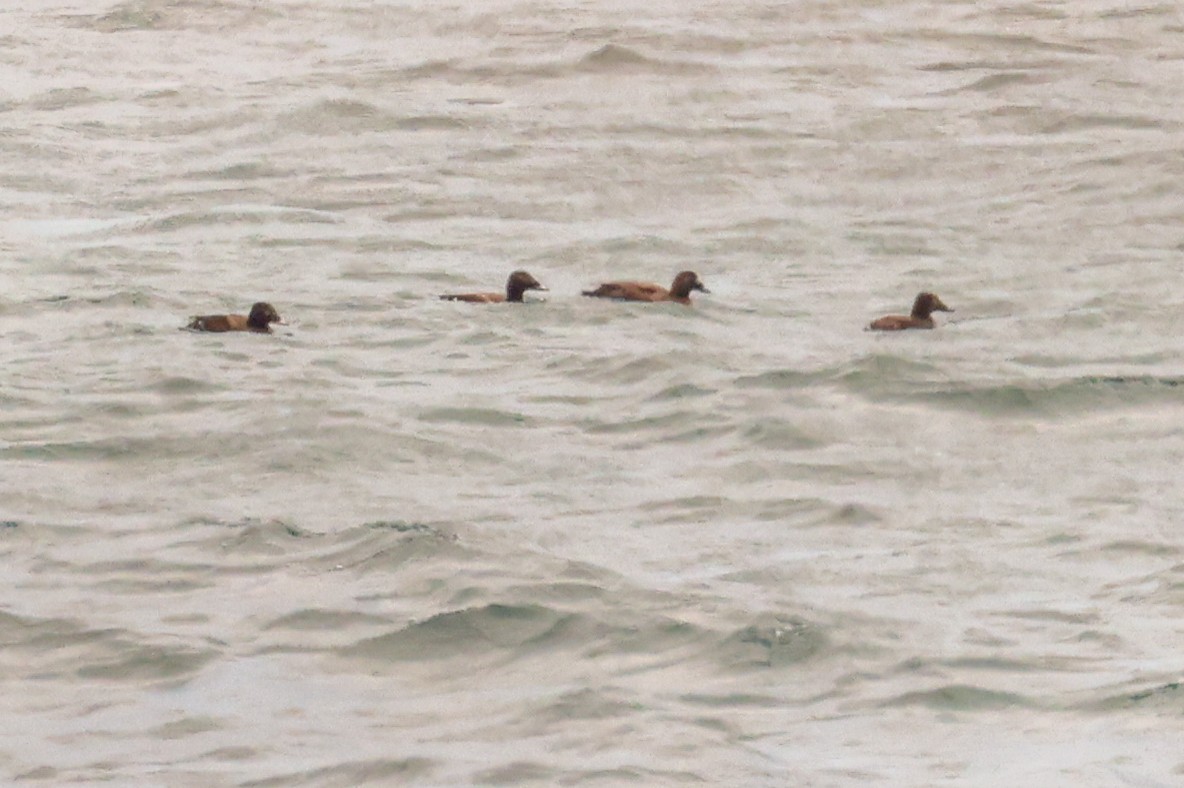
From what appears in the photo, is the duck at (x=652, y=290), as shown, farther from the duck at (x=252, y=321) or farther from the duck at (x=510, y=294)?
the duck at (x=252, y=321)

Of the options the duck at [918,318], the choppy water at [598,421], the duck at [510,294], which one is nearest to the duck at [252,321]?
the choppy water at [598,421]

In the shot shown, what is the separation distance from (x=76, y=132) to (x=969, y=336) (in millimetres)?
11395

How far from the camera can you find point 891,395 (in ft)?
52.0

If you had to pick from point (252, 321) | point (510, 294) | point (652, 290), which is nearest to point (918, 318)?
point (652, 290)

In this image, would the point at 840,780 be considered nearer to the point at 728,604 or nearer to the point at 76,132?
the point at 728,604

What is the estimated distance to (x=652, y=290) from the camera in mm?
18391

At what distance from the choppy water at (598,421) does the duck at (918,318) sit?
206 mm

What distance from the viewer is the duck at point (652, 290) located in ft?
60.1

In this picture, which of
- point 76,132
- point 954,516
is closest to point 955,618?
point 954,516

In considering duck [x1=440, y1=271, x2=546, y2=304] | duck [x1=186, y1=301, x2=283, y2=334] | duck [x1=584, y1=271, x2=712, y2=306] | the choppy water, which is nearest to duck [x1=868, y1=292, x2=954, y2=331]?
the choppy water

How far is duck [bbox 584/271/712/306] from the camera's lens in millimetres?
18328

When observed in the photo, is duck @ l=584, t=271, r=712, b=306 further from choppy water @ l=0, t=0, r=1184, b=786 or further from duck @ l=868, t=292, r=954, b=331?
duck @ l=868, t=292, r=954, b=331

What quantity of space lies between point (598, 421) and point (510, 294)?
3.48m

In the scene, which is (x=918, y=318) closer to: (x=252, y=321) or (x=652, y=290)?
(x=652, y=290)
